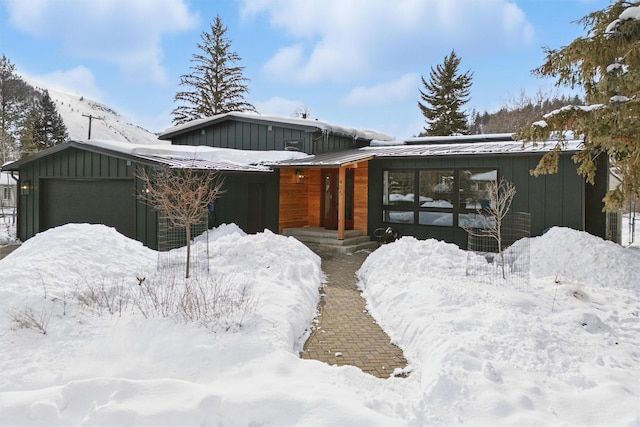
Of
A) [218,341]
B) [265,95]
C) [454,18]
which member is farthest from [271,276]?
[265,95]

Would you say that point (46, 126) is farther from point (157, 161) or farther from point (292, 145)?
point (157, 161)

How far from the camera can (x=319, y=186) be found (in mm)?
14859

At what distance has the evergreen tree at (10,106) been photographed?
29.9m

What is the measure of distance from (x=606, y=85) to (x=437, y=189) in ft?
23.4

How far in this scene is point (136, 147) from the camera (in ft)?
37.8

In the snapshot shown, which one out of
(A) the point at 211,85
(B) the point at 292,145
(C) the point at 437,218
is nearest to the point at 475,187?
(C) the point at 437,218

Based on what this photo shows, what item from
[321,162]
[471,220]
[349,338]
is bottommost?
[349,338]

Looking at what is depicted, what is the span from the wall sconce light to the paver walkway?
429 inches

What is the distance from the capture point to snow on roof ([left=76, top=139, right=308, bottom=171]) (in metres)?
11.2

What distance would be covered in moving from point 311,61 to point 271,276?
51.9ft

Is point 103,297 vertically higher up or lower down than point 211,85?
lower down

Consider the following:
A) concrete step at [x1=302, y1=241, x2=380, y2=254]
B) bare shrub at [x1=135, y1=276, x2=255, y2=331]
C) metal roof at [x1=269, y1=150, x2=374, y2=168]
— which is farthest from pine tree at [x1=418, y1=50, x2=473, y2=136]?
bare shrub at [x1=135, y1=276, x2=255, y2=331]

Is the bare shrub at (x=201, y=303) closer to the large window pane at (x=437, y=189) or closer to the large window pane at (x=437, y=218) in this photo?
the large window pane at (x=437, y=218)

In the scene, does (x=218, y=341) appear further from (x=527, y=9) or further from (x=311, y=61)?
(x=311, y=61)
